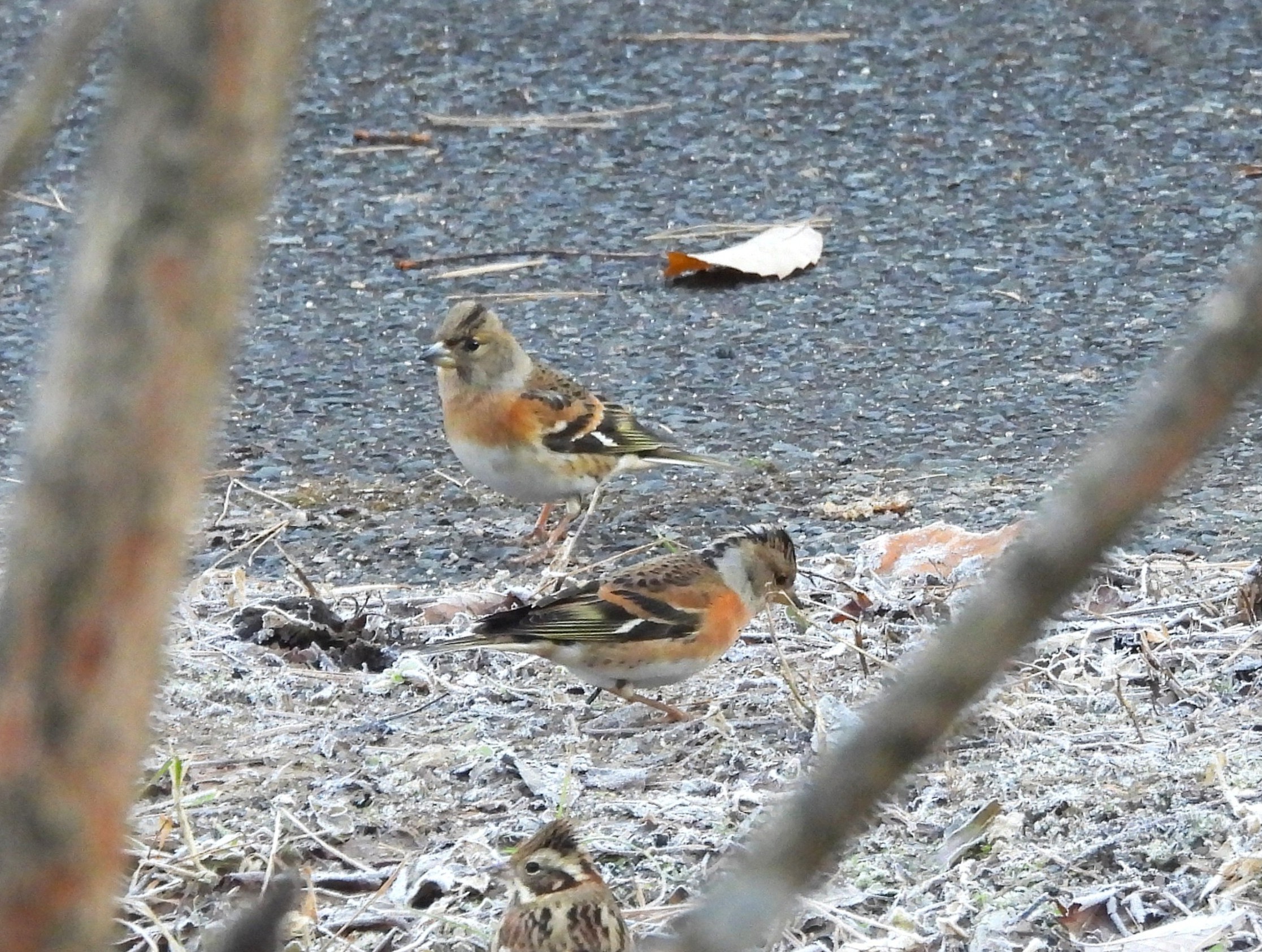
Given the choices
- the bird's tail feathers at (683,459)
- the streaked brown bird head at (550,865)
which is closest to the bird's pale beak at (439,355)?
the bird's tail feathers at (683,459)

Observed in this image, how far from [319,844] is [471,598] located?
162 centimetres

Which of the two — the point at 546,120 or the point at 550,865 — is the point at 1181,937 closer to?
the point at 550,865

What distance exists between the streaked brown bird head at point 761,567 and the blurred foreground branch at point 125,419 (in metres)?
3.73

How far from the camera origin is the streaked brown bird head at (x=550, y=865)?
311 centimetres

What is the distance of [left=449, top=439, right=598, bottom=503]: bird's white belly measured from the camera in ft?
21.5

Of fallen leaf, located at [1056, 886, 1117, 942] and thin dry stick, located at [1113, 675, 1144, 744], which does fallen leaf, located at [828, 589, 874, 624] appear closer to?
thin dry stick, located at [1113, 675, 1144, 744]

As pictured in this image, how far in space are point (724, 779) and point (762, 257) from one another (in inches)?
177

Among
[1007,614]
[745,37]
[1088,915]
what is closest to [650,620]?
[1088,915]

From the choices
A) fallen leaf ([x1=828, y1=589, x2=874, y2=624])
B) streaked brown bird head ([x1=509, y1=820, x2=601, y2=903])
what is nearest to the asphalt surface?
fallen leaf ([x1=828, y1=589, x2=874, y2=624])

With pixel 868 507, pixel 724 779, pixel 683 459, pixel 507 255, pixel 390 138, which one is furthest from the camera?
pixel 390 138

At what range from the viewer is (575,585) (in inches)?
219

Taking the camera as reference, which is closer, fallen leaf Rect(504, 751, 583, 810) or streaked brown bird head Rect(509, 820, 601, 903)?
streaked brown bird head Rect(509, 820, 601, 903)

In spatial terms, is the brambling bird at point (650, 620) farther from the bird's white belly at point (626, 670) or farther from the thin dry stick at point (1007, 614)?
the thin dry stick at point (1007, 614)

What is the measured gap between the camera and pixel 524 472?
6629 mm
